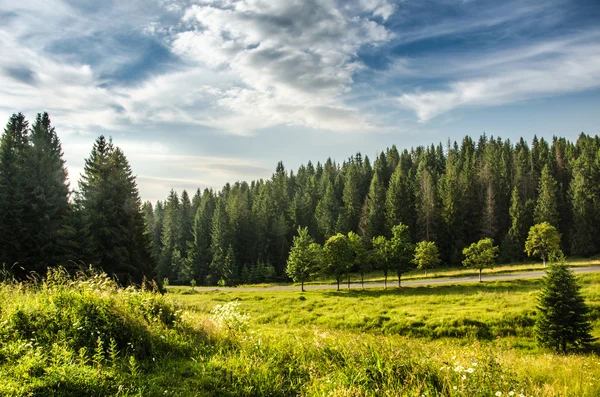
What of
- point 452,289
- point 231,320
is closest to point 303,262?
point 452,289

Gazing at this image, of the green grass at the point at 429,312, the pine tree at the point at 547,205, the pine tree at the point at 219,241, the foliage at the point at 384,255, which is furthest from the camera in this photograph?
the pine tree at the point at 219,241

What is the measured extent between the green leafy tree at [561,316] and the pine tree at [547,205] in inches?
2198

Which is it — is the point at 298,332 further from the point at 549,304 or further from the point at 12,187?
the point at 12,187

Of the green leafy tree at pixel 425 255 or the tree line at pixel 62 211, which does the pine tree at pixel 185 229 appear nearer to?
the tree line at pixel 62 211

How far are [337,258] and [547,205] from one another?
5175 centimetres

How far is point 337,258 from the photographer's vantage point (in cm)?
4762

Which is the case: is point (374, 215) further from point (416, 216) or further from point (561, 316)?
point (561, 316)

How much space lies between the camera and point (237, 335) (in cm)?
766

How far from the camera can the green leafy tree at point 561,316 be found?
19.7 m

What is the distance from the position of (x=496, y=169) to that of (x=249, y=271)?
228 feet

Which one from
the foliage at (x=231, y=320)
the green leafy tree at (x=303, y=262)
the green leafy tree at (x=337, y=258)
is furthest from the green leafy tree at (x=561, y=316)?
the green leafy tree at (x=303, y=262)

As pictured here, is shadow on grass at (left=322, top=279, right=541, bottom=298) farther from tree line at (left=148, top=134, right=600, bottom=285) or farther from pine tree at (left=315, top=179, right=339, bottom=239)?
pine tree at (left=315, top=179, right=339, bottom=239)

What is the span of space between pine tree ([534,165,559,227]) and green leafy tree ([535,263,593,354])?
55.8m

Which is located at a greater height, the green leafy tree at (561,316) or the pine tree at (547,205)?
the pine tree at (547,205)
